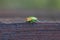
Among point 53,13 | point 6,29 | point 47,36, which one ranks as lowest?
point 47,36

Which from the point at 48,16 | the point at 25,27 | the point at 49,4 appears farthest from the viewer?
the point at 49,4

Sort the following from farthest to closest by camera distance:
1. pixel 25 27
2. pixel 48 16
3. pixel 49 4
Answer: pixel 49 4, pixel 48 16, pixel 25 27

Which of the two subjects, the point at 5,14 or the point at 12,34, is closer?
the point at 12,34

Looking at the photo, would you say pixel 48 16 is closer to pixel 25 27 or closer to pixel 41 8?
pixel 41 8

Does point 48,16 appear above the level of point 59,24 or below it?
above

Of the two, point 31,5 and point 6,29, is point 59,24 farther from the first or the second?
point 31,5

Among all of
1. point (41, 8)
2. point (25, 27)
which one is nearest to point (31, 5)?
point (41, 8)
